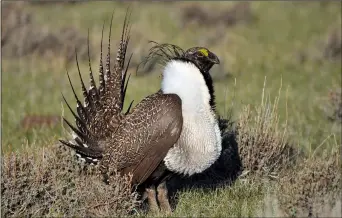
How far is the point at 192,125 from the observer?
4.08m

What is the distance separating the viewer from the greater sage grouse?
4.08 m

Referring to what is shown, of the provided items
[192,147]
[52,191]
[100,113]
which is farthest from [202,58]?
[52,191]

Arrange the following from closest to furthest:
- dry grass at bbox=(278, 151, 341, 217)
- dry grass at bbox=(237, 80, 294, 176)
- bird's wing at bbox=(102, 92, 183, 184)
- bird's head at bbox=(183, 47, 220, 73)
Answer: dry grass at bbox=(278, 151, 341, 217)
bird's wing at bbox=(102, 92, 183, 184)
bird's head at bbox=(183, 47, 220, 73)
dry grass at bbox=(237, 80, 294, 176)

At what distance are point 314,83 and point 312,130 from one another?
2493 mm

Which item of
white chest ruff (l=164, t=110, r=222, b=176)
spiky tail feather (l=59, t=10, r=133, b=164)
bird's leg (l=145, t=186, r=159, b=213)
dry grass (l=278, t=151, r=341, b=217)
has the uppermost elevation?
spiky tail feather (l=59, t=10, r=133, b=164)

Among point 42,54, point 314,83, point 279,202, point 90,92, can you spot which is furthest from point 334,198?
point 42,54

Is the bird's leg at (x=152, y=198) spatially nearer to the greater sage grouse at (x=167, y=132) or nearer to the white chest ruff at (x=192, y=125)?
the greater sage grouse at (x=167, y=132)

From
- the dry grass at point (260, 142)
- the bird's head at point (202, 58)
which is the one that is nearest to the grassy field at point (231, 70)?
the dry grass at point (260, 142)

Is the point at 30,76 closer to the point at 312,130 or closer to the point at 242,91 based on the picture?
the point at 242,91

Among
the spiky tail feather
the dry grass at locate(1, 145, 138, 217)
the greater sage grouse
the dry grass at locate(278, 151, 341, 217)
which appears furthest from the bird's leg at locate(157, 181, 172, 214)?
the dry grass at locate(278, 151, 341, 217)

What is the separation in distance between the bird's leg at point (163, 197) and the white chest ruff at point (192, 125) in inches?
11.6

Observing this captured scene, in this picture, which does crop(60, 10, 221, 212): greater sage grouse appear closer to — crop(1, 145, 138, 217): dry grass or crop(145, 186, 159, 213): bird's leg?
crop(145, 186, 159, 213): bird's leg

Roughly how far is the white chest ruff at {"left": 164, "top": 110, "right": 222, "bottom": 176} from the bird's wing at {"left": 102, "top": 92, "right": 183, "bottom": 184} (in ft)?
0.14

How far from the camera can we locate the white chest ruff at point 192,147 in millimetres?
4078
